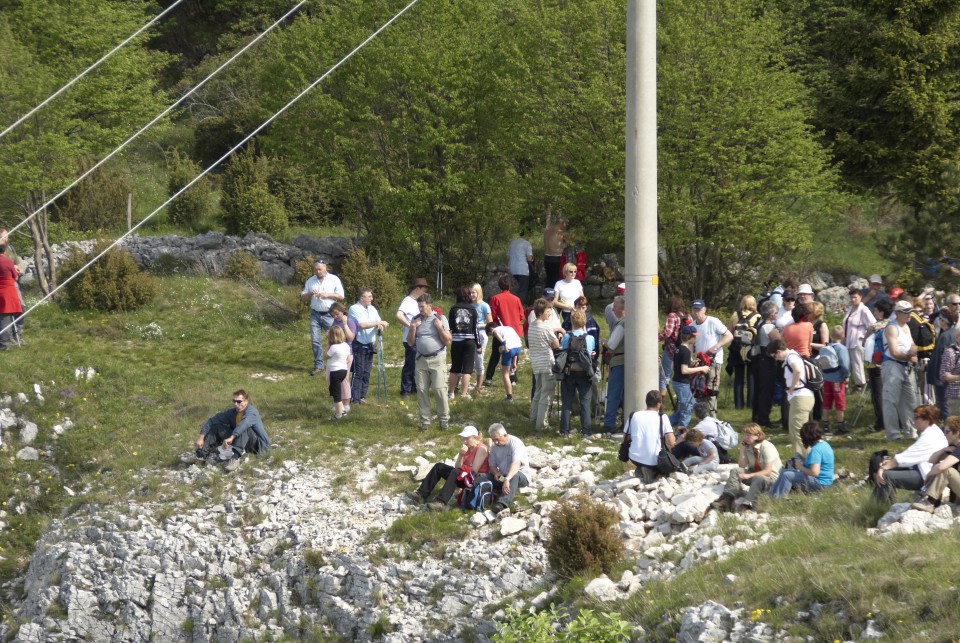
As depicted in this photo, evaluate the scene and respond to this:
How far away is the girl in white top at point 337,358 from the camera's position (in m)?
14.6

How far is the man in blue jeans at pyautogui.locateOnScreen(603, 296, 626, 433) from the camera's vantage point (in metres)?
13.9

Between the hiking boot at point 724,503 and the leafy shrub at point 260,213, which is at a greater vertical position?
the leafy shrub at point 260,213

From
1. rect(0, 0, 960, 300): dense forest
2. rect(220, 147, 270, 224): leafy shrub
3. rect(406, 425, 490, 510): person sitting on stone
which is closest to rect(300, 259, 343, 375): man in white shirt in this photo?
rect(406, 425, 490, 510): person sitting on stone

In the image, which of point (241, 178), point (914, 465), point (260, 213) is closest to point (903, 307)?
point (914, 465)

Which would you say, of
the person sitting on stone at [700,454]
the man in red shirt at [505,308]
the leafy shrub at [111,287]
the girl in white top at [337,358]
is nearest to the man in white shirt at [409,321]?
the girl in white top at [337,358]

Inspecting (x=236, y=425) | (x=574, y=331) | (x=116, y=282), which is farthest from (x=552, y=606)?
(x=116, y=282)

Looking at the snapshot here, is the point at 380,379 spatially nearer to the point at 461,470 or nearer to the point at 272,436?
the point at 272,436

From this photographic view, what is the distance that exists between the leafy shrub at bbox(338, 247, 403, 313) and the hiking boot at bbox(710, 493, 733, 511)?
1226 centimetres

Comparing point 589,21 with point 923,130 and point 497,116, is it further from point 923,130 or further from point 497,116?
point 923,130

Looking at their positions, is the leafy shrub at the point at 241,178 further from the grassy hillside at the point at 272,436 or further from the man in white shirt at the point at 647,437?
the man in white shirt at the point at 647,437

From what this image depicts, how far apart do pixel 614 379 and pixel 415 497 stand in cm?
317

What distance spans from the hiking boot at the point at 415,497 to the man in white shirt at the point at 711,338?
3.88 meters

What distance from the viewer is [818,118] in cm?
2566

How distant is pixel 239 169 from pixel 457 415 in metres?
16.6
